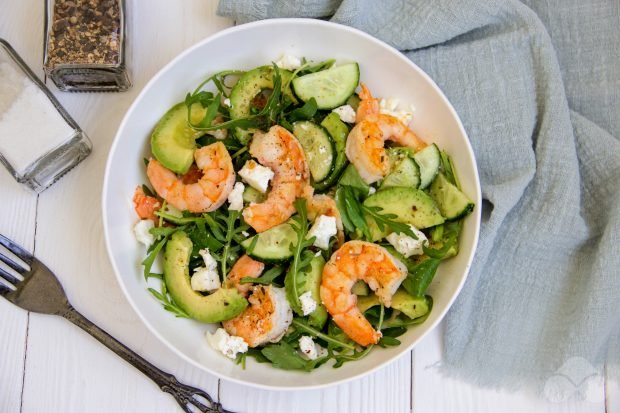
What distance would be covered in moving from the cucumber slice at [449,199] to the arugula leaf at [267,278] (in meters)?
0.46

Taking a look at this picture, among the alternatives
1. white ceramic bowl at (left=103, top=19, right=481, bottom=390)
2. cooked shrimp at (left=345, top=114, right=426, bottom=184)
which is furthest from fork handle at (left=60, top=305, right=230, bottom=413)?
cooked shrimp at (left=345, top=114, right=426, bottom=184)

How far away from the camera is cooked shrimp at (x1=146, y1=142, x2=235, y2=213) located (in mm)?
1786

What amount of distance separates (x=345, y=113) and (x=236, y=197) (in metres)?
0.37

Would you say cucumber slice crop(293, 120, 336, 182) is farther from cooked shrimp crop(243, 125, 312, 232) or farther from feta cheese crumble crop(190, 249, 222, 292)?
Result: feta cheese crumble crop(190, 249, 222, 292)

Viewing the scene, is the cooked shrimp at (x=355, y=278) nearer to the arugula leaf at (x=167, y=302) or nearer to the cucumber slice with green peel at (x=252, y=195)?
the cucumber slice with green peel at (x=252, y=195)

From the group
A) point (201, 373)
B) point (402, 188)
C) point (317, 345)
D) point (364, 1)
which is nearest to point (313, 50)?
point (364, 1)

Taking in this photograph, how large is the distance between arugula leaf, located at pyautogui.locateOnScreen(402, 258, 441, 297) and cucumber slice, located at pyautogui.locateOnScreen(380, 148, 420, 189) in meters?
0.20

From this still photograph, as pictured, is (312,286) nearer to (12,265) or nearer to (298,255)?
(298,255)

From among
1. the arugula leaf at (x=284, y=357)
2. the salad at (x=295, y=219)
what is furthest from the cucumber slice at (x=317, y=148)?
the arugula leaf at (x=284, y=357)

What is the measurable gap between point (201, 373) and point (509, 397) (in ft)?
2.88

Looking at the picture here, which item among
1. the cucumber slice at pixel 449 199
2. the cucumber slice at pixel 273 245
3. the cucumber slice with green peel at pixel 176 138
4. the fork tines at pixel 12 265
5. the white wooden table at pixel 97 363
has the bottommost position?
the white wooden table at pixel 97 363

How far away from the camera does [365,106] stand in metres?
1.89

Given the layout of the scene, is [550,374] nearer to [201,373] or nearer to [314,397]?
[314,397]

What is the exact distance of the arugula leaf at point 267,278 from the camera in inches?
68.9
